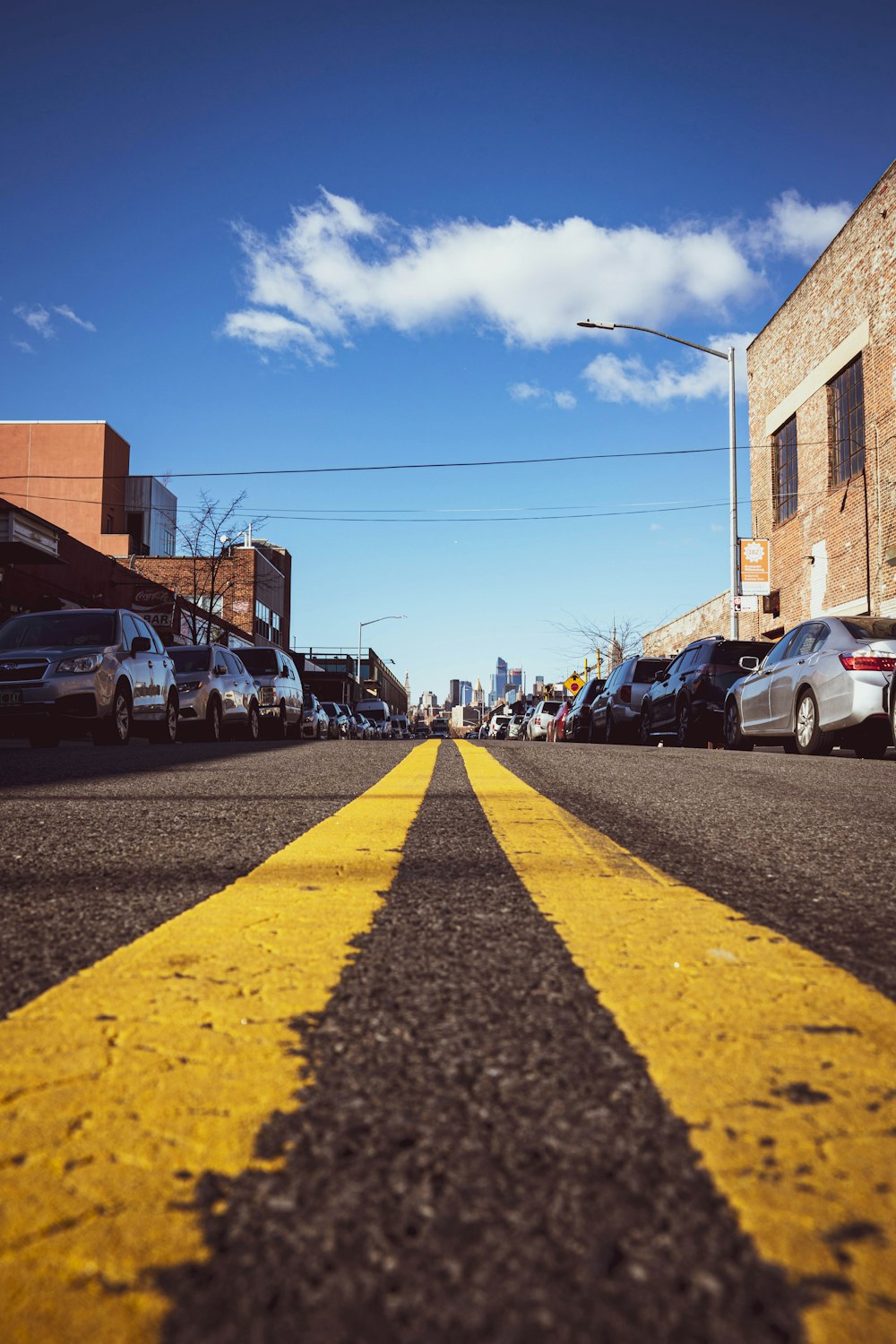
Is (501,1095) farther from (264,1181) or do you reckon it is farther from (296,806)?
(296,806)

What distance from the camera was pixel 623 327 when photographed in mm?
24266

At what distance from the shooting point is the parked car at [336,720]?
107ft

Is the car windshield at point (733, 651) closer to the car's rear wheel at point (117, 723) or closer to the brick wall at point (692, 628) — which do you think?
the car's rear wheel at point (117, 723)

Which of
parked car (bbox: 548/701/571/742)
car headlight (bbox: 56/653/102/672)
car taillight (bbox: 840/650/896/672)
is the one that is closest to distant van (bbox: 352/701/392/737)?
parked car (bbox: 548/701/571/742)

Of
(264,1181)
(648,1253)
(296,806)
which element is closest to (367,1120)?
(264,1181)

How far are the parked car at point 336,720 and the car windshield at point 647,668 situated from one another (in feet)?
47.3

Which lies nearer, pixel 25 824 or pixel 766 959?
pixel 766 959

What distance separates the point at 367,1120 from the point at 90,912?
1.33 m

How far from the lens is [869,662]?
9.58 m

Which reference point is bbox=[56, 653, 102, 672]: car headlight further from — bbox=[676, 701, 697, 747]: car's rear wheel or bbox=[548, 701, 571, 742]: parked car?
bbox=[548, 701, 571, 742]: parked car

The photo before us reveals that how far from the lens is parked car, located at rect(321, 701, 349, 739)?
32562mm

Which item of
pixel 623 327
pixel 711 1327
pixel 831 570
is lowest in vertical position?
pixel 711 1327

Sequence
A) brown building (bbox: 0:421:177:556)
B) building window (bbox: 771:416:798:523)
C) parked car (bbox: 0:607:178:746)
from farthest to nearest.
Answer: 1. brown building (bbox: 0:421:177:556)
2. building window (bbox: 771:416:798:523)
3. parked car (bbox: 0:607:178:746)

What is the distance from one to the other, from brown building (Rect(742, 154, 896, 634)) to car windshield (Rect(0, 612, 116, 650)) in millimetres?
15830
